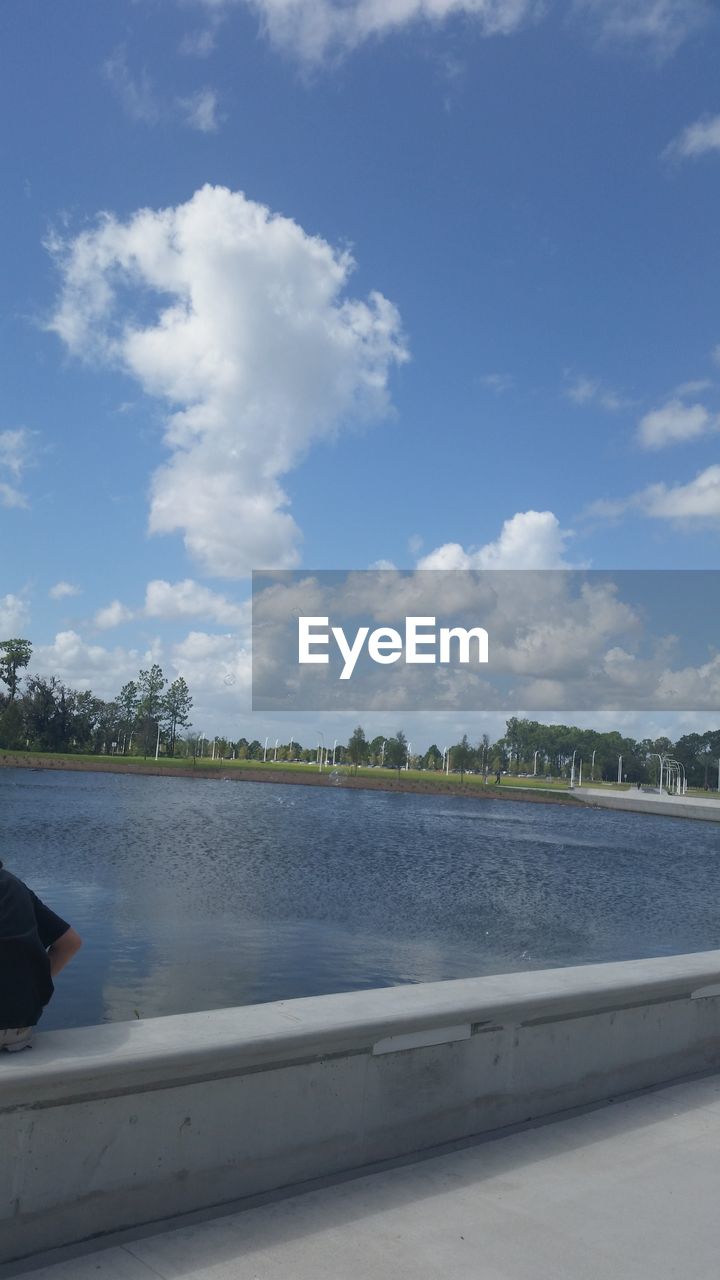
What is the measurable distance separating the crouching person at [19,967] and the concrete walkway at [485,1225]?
84 cm

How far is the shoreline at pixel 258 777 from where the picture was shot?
122188 mm

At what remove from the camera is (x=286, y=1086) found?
14.5 ft

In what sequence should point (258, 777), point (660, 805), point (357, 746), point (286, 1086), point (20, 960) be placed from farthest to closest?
point (357, 746), point (258, 777), point (660, 805), point (286, 1086), point (20, 960)

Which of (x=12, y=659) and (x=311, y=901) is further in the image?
(x=12, y=659)

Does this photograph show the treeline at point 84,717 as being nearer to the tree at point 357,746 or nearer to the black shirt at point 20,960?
the tree at point 357,746

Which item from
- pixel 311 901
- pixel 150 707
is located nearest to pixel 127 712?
pixel 150 707

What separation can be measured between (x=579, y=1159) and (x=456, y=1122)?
64 cm

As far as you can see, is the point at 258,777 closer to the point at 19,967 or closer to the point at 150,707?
the point at 150,707

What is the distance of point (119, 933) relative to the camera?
801 inches

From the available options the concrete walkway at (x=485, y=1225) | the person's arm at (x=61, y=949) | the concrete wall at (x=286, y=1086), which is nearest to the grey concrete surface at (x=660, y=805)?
the concrete wall at (x=286, y=1086)

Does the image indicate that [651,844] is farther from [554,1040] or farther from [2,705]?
[2,705]

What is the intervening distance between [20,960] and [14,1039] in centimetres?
32

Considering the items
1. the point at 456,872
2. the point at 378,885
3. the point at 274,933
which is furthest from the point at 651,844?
the point at 274,933

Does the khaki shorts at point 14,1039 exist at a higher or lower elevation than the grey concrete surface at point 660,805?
higher
